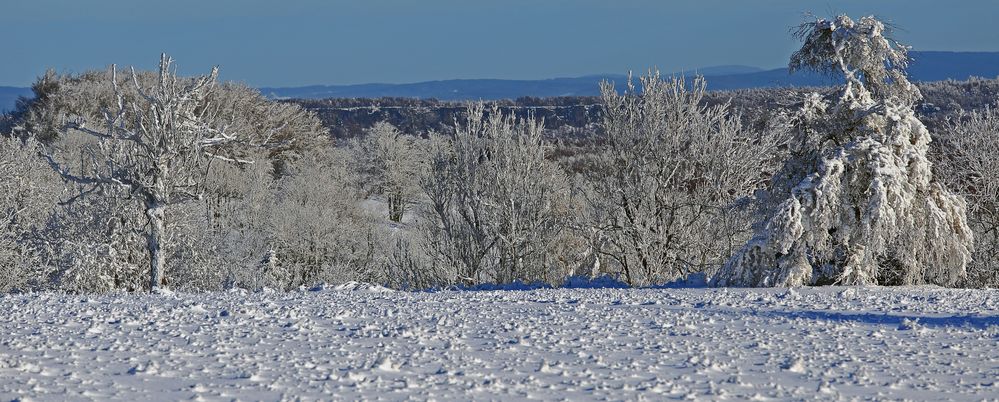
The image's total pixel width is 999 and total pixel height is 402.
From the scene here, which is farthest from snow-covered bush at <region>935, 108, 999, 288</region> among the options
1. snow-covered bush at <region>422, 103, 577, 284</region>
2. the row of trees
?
snow-covered bush at <region>422, 103, 577, 284</region>

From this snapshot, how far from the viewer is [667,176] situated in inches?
709

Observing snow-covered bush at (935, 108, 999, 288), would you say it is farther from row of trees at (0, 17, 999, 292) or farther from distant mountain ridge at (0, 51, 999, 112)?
distant mountain ridge at (0, 51, 999, 112)

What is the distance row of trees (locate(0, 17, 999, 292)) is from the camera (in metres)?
11.2

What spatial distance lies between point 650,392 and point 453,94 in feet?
464

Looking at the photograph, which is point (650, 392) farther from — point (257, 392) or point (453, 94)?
point (453, 94)

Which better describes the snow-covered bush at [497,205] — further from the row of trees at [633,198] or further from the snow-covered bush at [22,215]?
the snow-covered bush at [22,215]

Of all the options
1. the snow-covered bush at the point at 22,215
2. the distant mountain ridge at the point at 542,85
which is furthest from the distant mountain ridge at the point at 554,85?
the snow-covered bush at the point at 22,215

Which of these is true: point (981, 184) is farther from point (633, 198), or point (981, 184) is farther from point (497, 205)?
point (497, 205)

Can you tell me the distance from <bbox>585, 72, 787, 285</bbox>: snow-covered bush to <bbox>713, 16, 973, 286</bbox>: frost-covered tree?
5390mm

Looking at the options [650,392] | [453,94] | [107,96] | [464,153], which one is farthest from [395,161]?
[453,94]

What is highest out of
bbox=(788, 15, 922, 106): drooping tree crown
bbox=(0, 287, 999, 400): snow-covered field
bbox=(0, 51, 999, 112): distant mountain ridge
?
bbox=(0, 51, 999, 112): distant mountain ridge

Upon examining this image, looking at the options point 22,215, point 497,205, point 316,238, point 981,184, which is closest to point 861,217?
point 497,205

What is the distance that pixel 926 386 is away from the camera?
5.22m

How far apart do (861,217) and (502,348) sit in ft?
21.5
